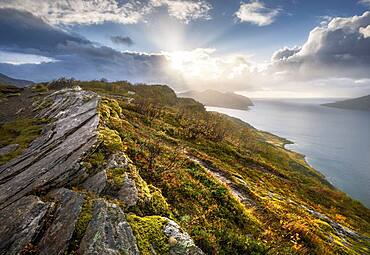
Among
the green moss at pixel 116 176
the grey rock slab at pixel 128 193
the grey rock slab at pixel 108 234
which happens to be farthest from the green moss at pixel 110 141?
the grey rock slab at pixel 108 234

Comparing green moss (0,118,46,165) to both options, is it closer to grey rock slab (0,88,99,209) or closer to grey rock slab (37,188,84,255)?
grey rock slab (0,88,99,209)

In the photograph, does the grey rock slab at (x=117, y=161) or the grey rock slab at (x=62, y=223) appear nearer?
the grey rock slab at (x=62, y=223)

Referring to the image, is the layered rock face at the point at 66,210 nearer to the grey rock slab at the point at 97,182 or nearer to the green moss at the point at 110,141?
the grey rock slab at the point at 97,182

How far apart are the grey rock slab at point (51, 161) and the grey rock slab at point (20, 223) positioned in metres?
1.44

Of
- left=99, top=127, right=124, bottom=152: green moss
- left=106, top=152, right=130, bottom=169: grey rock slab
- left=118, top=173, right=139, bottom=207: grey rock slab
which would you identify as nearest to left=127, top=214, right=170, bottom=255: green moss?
left=118, top=173, right=139, bottom=207: grey rock slab

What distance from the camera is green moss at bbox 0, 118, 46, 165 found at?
64.7 ft

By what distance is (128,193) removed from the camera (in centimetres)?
1193

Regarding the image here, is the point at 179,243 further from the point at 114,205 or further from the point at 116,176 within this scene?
the point at 116,176

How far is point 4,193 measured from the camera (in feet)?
44.5

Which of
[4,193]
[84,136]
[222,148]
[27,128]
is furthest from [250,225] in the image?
[222,148]

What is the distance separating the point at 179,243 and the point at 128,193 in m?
3.66

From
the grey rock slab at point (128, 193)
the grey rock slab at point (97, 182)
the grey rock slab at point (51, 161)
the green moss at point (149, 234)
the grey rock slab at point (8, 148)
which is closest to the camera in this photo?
the green moss at point (149, 234)

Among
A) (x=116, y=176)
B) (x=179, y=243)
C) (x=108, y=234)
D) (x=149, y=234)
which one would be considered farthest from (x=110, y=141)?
(x=179, y=243)

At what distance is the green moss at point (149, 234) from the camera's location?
9.33 metres
